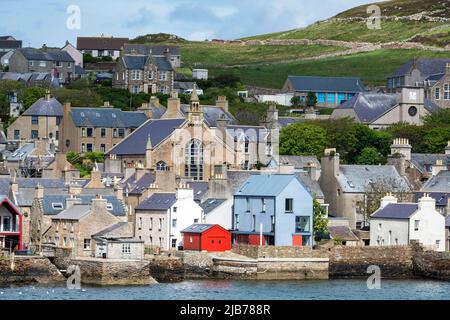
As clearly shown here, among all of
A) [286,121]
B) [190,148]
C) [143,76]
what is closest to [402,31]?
[143,76]

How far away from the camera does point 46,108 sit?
3915 inches

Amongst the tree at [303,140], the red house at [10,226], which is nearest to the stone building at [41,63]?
the tree at [303,140]

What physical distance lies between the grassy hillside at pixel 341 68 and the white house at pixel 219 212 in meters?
72.7

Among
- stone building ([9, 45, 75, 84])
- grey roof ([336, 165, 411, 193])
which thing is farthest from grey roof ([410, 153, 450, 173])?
stone building ([9, 45, 75, 84])

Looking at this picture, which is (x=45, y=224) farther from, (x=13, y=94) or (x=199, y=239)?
(x=13, y=94)

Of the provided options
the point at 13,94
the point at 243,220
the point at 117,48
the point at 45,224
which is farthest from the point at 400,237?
the point at 117,48

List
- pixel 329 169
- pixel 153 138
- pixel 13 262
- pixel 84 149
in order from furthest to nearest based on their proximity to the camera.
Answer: pixel 84 149, pixel 153 138, pixel 329 169, pixel 13 262

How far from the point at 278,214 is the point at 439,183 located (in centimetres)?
1503

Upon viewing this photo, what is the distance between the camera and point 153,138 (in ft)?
270

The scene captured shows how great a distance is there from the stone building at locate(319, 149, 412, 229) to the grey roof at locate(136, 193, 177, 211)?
516 inches

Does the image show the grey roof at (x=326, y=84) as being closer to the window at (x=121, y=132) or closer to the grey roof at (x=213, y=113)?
the grey roof at (x=213, y=113)

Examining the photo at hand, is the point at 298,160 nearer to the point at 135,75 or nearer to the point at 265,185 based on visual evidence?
the point at 265,185

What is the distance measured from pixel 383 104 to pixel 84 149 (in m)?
27.7

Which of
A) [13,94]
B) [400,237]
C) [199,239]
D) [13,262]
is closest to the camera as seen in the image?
[13,262]
